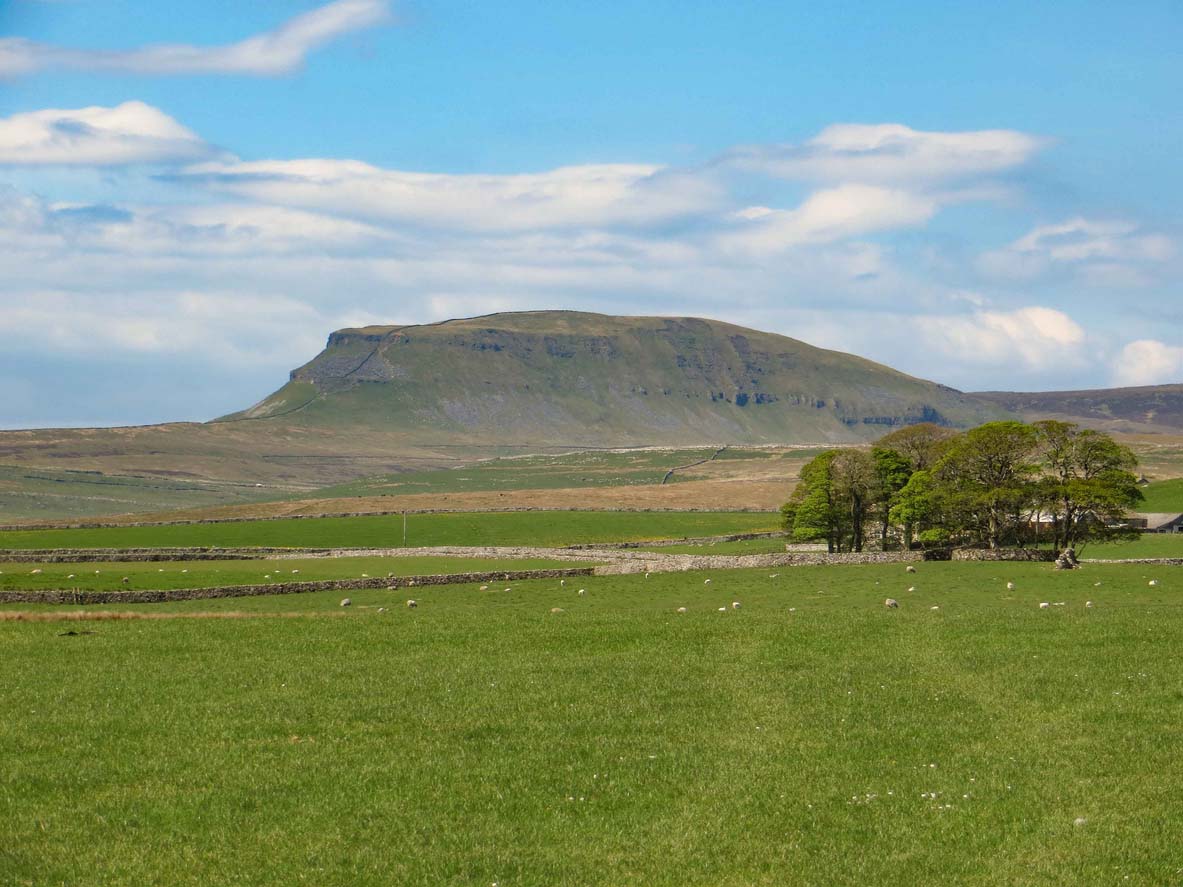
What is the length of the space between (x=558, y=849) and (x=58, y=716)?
11784 millimetres

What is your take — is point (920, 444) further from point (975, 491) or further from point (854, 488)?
point (975, 491)

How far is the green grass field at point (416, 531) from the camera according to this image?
361 feet

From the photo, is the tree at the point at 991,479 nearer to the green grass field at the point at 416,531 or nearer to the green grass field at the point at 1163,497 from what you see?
the green grass field at the point at 416,531

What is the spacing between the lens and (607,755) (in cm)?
1922

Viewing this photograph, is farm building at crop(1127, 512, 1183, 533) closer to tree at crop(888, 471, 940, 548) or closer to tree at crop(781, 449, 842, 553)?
tree at crop(888, 471, 940, 548)

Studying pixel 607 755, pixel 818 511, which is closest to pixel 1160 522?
pixel 818 511

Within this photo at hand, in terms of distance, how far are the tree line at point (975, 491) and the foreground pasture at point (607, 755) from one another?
130ft

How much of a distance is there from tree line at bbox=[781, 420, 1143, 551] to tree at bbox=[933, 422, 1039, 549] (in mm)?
62

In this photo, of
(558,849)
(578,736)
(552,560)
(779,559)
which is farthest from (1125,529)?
(558,849)

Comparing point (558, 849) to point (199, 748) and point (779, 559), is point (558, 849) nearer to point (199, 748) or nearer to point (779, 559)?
point (199, 748)

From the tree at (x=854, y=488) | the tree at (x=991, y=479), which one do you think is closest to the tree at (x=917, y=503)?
the tree at (x=991, y=479)

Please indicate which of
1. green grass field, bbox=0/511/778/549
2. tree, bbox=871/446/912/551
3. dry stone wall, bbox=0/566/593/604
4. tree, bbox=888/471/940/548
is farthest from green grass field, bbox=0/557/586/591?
green grass field, bbox=0/511/778/549

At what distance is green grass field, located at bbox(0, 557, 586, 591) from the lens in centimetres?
5947

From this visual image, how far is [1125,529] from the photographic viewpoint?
237ft
